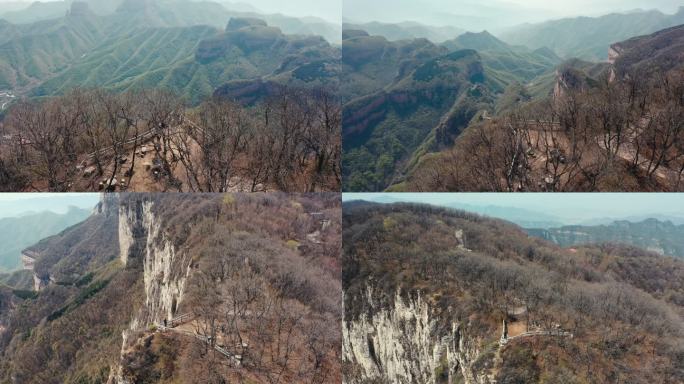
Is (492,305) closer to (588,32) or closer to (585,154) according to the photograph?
(585,154)

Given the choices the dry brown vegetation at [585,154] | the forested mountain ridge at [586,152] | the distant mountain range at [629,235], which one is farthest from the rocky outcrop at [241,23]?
the distant mountain range at [629,235]

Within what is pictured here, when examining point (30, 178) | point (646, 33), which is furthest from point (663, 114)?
point (646, 33)

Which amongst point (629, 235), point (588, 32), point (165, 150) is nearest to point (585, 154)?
point (629, 235)

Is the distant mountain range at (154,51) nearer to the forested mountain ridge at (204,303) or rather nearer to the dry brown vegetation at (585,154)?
the dry brown vegetation at (585,154)

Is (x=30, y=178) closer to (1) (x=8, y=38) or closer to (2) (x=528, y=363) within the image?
(2) (x=528, y=363)

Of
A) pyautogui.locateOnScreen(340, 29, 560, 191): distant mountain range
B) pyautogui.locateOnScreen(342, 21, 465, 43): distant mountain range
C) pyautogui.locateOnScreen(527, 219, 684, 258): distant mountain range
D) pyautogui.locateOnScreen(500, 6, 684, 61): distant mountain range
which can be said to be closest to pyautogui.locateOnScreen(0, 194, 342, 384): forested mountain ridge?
pyautogui.locateOnScreen(527, 219, 684, 258): distant mountain range

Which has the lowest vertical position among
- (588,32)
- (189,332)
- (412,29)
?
(189,332)

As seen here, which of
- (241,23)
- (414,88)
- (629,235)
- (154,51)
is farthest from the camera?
(241,23)

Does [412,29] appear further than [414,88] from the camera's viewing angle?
No
